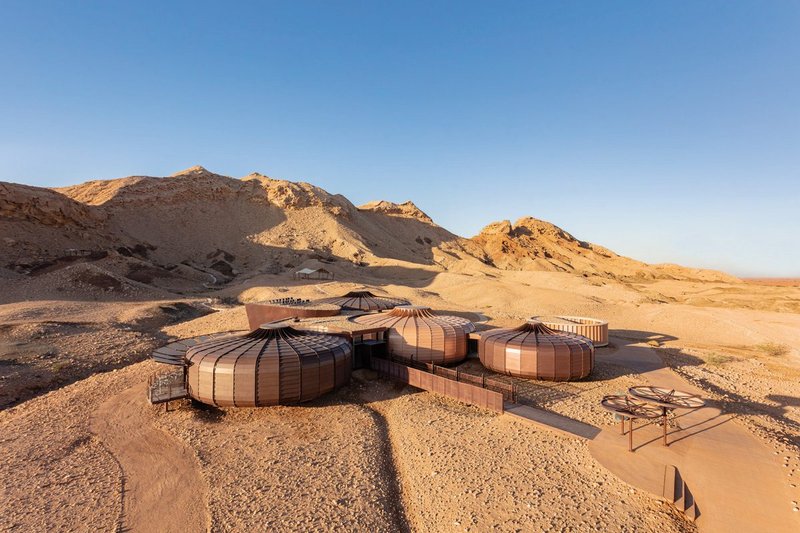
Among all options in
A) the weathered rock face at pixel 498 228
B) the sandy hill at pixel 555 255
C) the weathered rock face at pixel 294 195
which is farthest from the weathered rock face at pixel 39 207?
the weathered rock face at pixel 498 228

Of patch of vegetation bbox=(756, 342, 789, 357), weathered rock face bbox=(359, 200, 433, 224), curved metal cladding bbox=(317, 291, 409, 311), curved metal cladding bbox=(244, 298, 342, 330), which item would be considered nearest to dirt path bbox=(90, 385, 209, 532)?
curved metal cladding bbox=(244, 298, 342, 330)

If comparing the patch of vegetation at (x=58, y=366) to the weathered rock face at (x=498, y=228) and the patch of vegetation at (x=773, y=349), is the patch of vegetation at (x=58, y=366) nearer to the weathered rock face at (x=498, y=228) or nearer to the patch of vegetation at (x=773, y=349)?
the patch of vegetation at (x=773, y=349)

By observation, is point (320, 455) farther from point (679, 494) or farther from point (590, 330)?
point (590, 330)

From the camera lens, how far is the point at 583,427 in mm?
13547

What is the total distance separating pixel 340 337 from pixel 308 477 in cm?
938

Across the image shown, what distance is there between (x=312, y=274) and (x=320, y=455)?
47.2 meters

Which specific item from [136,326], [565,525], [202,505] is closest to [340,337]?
[202,505]

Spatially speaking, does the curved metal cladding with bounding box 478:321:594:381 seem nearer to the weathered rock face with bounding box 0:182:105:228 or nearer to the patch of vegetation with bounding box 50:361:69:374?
the patch of vegetation with bounding box 50:361:69:374

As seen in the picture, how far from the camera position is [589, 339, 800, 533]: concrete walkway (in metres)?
9.02

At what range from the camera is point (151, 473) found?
A: 36.6 ft

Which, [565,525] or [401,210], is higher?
[401,210]

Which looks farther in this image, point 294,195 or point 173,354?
point 294,195

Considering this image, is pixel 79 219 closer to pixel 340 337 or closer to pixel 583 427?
pixel 340 337

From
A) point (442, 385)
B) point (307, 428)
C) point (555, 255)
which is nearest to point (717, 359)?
point (442, 385)
